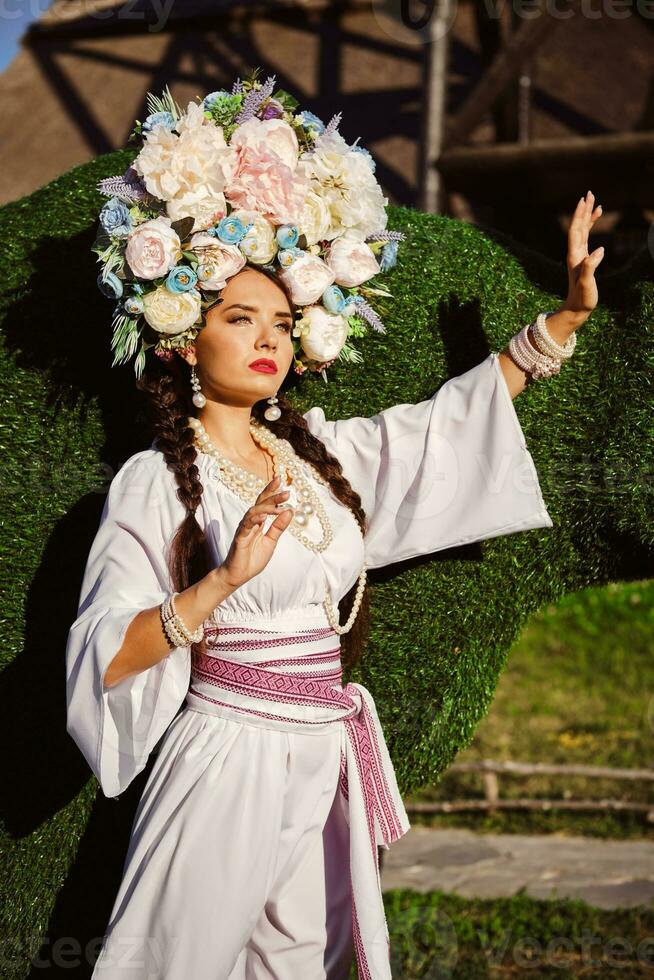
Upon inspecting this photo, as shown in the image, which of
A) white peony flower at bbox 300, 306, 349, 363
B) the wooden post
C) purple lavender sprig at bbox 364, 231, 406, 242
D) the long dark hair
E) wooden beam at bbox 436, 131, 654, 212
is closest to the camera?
the long dark hair

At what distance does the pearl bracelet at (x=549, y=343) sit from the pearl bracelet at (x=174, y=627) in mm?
1021

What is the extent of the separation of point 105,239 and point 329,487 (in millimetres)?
751

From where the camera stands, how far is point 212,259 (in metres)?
2.34

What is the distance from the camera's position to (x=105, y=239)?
241 cm

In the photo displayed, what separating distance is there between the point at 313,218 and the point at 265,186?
0.14 meters

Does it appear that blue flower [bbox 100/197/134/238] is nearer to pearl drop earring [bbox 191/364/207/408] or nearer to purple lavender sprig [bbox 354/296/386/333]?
pearl drop earring [bbox 191/364/207/408]

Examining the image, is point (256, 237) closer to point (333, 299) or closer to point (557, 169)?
point (333, 299)

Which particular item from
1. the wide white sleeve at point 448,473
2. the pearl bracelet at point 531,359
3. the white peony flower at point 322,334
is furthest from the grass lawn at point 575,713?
the white peony flower at point 322,334

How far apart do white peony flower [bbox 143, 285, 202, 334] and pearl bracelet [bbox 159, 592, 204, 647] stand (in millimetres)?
601

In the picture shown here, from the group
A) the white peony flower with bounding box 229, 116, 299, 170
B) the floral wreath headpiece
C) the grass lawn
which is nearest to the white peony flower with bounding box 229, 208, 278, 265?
the floral wreath headpiece

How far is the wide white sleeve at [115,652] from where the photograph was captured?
219cm

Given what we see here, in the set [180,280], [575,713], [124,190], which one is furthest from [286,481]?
[575,713]

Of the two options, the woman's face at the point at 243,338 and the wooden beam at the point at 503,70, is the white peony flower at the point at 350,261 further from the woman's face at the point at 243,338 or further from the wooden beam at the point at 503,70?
the wooden beam at the point at 503,70

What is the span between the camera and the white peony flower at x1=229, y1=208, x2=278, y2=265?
2365 mm
